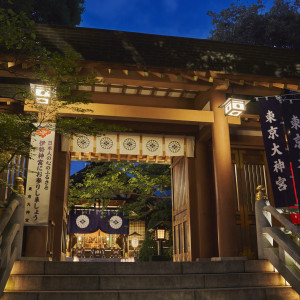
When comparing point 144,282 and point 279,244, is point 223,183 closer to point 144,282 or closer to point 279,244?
point 279,244

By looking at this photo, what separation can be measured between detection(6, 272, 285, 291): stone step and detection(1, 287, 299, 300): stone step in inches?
11.7

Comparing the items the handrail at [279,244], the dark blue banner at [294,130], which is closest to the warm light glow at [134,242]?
the handrail at [279,244]

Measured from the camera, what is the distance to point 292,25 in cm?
2325

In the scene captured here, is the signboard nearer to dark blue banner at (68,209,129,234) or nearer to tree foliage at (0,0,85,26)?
dark blue banner at (68,209,129,234)

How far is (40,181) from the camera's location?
290 inches

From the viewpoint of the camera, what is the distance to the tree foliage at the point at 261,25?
77.2ft

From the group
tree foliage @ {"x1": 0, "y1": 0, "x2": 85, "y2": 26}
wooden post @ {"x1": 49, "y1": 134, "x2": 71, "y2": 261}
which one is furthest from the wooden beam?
tree foliage @ {"x1": 0, "y1": 0, "x2": 85, "y2": 26}

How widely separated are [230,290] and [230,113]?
3941 mm

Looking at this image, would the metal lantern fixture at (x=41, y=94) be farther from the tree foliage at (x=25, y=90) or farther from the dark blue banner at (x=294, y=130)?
the dark blue banner at (x=294, y=130)

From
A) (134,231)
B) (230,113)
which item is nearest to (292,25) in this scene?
(134,231)

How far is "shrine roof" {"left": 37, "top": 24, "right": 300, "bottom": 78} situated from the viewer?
7.37 metres

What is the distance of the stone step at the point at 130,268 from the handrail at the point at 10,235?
367 mm

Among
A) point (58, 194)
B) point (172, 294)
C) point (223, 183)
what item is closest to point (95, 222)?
point (58, 194)

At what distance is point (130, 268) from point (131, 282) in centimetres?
43
